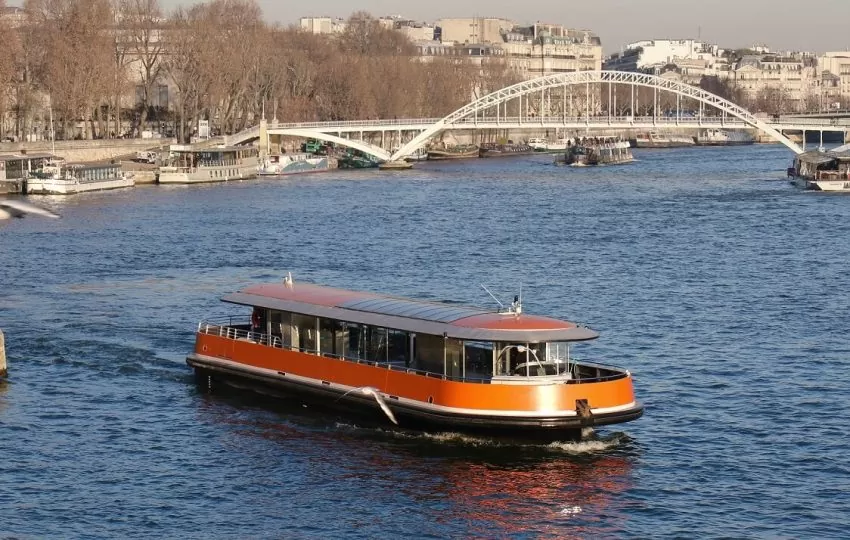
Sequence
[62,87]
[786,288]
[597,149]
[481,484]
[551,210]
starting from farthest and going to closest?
[597,149] < [62,87] < [551,210] < [786,288] < [481,484]

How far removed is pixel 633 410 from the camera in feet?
83.6

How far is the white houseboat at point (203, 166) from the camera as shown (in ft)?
283

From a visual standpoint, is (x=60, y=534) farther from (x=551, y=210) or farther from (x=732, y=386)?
(x=551, y=210)

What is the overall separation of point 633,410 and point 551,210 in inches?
1771

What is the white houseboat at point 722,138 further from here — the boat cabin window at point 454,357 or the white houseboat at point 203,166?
the boat cabin window at point 454,357

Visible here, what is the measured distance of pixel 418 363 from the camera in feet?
87.9

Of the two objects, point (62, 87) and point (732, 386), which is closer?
point (732, 386)

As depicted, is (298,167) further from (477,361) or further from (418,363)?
(477,361)

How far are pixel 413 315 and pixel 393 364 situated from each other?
855 mm

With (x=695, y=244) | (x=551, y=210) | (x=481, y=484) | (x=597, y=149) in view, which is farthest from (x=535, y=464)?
(x=597, y=149)

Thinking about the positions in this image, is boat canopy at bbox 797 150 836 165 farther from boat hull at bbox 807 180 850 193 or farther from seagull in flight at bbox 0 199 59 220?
seagull in flight at bbox 0 199 59 220

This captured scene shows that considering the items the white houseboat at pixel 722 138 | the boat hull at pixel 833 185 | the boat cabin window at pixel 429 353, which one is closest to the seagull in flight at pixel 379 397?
the boat cabin window at pixel 429 353

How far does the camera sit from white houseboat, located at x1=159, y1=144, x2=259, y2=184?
86.2 m

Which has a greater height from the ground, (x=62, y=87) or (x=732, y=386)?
(x=62, y=87)
